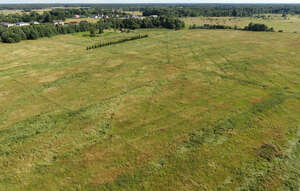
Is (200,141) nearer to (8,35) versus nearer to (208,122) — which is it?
(208,122)

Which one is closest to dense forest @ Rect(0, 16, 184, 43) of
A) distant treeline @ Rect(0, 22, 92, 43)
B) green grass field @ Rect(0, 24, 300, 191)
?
distant treeline @ Rect(0, 22, 92, 43)

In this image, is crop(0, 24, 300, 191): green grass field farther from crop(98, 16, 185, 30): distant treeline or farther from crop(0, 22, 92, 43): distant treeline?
crop(98, 16, 185, 30): distant treeline

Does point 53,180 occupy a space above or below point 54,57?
below

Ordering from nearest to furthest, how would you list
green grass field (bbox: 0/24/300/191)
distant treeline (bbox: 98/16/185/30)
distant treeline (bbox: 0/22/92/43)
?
green grass field (bbox: 0/24/300/191) < distant treeline (bbox: 0/22/92/43) < distant treeline (bbox: 98/16/185/30)

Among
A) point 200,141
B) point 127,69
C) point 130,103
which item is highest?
point 127,69

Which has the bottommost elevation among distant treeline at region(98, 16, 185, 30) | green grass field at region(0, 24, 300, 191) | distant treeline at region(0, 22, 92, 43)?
green grass field at region(0, 24, 300, 191)

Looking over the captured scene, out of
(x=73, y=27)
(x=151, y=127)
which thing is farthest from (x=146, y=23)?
(x=151, y=127)

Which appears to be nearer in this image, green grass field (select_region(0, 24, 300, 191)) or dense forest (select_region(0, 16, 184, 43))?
green grass field (select_region(0, 24, 300, 191))

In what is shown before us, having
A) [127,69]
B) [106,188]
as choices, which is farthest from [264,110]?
[127,69]
